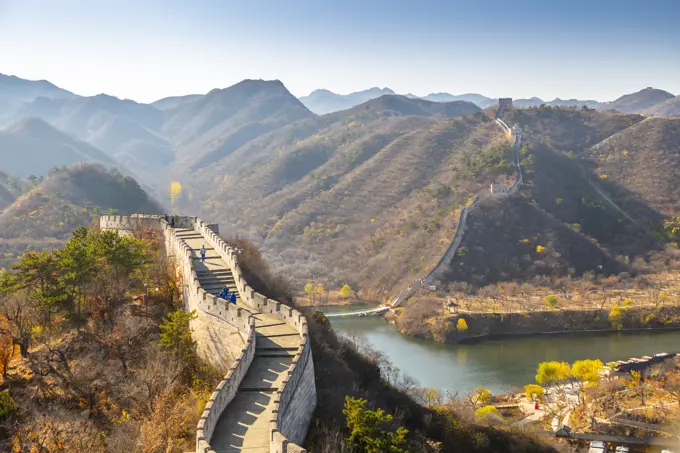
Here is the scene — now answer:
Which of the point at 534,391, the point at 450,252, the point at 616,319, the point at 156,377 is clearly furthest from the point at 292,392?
the point at 450,252

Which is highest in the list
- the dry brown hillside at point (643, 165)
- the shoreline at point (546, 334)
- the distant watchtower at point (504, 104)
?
the distant watchtower at point (504, 104)

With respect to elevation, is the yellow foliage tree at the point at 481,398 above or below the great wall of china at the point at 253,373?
below

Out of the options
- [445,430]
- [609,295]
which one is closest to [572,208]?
[609,295]

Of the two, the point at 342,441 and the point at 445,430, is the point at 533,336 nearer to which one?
the point at 445,430

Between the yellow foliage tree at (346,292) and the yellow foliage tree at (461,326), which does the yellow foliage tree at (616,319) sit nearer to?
the yellow foliage tree at (461,326)

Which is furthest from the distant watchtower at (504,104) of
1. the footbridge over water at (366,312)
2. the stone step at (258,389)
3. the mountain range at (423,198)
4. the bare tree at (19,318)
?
the stone step at (258,389)

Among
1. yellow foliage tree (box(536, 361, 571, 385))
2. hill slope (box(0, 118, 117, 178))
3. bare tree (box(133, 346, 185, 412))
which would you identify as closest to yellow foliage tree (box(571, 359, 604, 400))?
yellow foliage tree (box(536, 361, 571, 385))

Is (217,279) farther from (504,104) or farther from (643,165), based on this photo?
(504,104)
